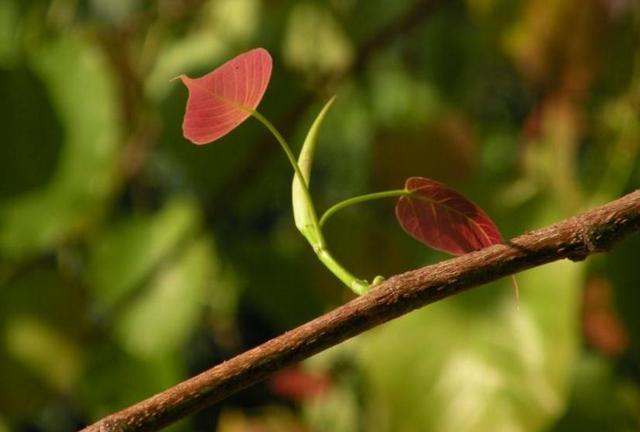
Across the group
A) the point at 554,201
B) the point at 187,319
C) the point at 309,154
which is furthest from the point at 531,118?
the point at 309,154

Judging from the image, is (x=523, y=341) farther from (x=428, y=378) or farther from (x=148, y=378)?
(x=148, y=378)

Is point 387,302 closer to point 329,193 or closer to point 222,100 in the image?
point 222,100

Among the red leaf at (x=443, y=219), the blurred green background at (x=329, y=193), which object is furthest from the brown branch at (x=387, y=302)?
the blurred green background at (x=329, y=193)

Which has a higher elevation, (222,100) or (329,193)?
(222,100)

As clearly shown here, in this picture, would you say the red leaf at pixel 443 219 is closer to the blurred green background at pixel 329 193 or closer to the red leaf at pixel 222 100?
the red leaf at pixel 222 100

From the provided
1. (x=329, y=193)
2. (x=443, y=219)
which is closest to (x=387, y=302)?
(x=443, y=219)
